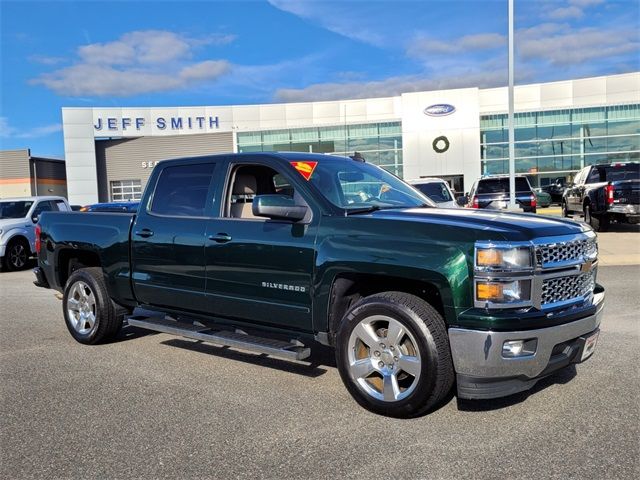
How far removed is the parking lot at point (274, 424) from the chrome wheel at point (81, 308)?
0.45 meters

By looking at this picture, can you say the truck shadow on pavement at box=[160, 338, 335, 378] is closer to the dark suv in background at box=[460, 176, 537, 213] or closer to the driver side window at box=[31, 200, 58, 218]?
the driver side window at box=[31, 200, 58, 218]

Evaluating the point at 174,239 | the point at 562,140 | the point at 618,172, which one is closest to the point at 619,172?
the point at 618,172

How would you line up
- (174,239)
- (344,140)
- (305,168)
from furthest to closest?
(344,140) < (174,239) < (305,168)

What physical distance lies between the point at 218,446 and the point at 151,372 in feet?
6.04

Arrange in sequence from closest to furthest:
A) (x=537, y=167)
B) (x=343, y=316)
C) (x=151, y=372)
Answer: (x=343, y=316)
(x=151, y=372)
(x=537, y=167)

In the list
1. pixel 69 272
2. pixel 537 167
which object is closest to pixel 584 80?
pixel 537 167

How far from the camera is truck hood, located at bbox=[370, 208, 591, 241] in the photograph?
12.2 feet

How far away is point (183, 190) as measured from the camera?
18.0 ft

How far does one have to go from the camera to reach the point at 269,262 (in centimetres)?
458

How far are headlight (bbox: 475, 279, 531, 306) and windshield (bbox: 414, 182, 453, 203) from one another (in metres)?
11.9

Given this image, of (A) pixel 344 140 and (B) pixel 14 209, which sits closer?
(B) pixel 14 209

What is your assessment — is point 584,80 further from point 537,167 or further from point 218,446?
point 218,446

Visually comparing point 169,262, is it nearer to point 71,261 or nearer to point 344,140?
point 71,261

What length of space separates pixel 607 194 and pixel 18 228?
593 inches
